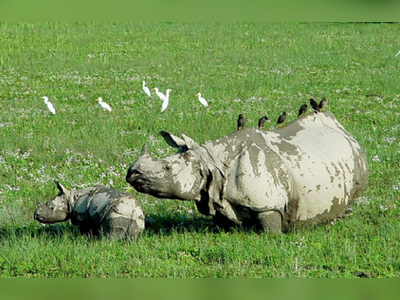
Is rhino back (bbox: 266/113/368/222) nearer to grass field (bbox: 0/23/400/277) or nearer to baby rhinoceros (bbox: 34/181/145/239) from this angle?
grass field (bbox: 0/23/400/277)

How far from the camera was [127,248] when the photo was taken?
10.1 metres

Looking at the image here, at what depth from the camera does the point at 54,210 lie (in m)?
11.1

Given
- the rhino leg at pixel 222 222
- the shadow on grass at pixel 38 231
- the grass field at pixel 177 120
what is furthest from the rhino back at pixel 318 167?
the shadow on grass at pixel 38 231

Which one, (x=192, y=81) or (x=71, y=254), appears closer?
(x=71, y=254)

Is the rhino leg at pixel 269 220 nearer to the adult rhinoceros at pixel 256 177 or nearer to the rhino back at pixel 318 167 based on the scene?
the adult rhinoceros at pixel 256 177

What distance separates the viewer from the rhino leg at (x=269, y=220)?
10359 millimetres

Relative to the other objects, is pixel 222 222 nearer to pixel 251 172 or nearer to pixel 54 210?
pixel 251 172

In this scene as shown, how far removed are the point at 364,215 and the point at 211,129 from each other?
6967mm

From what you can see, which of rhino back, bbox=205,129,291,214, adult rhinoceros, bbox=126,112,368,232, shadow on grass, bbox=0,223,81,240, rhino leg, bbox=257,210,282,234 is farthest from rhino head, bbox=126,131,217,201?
shadow on grass, bbox=0,223,81,240

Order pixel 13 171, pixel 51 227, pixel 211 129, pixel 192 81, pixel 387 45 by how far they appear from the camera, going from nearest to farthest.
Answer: pixel 51 227
pixel 13 171
pixel 211 129
pixel 192 81
pixel 387 45

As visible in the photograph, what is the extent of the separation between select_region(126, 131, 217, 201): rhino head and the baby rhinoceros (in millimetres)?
724

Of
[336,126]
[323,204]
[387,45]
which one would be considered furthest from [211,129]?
[387,45]

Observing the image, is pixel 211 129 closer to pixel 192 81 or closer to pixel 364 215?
pixel 364 215

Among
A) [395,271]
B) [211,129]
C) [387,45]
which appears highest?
[387,45]
